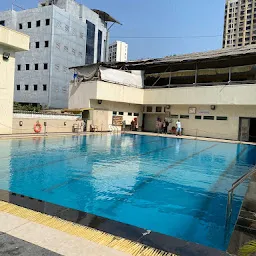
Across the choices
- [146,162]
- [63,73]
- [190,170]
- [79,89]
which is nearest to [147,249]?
[190,170]

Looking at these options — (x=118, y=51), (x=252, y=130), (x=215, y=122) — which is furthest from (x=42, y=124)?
(x=118, y=51)

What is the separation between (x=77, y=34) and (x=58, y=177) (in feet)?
125

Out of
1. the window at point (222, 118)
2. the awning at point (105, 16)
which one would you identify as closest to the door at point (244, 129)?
the window at point (222, 118)

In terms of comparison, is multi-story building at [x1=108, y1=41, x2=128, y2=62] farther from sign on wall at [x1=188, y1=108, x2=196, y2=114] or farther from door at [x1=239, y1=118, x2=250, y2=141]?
door at [x1=239, y1=118, x2=250, y2=141]

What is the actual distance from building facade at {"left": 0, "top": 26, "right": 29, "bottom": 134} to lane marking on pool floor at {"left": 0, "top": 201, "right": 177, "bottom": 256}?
42.2 feet

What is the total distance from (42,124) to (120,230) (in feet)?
51.5

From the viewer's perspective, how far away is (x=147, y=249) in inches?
118

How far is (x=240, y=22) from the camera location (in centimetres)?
9650

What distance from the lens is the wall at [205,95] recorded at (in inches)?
781

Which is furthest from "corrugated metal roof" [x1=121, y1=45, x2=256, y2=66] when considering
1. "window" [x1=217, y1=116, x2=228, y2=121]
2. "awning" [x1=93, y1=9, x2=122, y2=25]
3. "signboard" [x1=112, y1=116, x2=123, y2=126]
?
"awning" [x1=93, y1=9, x2=122, y2=25]

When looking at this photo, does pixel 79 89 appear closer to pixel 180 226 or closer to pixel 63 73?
pixel 63 73

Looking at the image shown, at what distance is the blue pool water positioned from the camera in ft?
15.2

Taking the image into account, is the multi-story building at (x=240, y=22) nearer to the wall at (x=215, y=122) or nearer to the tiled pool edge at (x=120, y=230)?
the wall at (x=215, y=122)

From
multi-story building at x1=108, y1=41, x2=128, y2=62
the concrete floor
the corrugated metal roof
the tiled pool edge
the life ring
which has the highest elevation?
multi-story building at x1=108, y1=41, x2=128, y2=62
